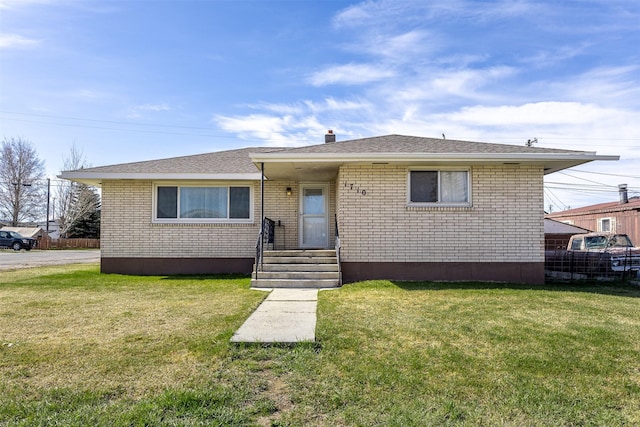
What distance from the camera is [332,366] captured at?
155 inches

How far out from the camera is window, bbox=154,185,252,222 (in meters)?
12.2

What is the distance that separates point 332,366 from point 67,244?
42.3 m

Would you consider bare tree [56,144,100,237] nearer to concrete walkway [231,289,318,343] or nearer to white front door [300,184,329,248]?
white front door [300,184,329,248]

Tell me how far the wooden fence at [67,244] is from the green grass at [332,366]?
3524 centimetres

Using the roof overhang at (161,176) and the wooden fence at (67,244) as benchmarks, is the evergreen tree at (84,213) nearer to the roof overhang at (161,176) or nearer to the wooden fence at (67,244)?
the wooden fence at (67,244)

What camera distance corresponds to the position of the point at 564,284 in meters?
10.1

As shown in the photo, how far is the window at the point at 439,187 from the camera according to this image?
10.1 m

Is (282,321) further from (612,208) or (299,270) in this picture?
(612,208)

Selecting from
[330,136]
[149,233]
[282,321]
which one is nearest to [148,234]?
[149,233]

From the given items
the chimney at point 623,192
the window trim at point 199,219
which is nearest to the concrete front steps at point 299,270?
→ the window trim at point 199,219

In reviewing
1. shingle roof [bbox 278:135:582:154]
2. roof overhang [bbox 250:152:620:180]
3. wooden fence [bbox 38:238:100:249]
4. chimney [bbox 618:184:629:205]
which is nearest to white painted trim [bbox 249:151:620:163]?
roof overhang [bbox 250:152:620:180]

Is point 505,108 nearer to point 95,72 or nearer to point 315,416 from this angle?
point 95,72

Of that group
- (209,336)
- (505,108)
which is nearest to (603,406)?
(209,336)

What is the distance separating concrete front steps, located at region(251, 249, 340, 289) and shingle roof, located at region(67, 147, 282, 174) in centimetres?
308
